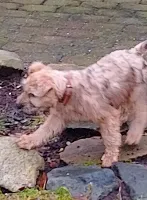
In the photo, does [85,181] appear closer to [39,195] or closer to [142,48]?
[39,195]

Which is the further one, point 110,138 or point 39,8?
point 39,8

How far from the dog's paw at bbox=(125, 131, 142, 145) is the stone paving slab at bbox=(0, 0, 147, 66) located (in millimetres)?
2044

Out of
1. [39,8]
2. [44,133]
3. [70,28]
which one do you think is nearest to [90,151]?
[44,133]

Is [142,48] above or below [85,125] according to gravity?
above

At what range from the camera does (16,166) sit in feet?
16.5

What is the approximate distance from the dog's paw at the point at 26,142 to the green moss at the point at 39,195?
0.50 meters

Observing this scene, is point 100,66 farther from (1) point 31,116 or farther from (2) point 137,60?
(1) point 31,116

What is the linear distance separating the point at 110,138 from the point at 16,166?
73 cm

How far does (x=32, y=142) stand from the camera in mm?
5371

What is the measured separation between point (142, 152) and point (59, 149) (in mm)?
651

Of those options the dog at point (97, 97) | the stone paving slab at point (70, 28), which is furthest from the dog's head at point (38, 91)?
the stone paving slab at point (70, 28)

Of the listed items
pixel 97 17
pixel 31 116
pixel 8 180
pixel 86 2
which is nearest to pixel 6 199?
pixel 8 180

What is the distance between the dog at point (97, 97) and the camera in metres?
5.04

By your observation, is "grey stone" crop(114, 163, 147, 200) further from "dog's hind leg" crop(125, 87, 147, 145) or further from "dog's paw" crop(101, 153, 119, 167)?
"dog's hind leg" crop(125, 87, 147, 145)
